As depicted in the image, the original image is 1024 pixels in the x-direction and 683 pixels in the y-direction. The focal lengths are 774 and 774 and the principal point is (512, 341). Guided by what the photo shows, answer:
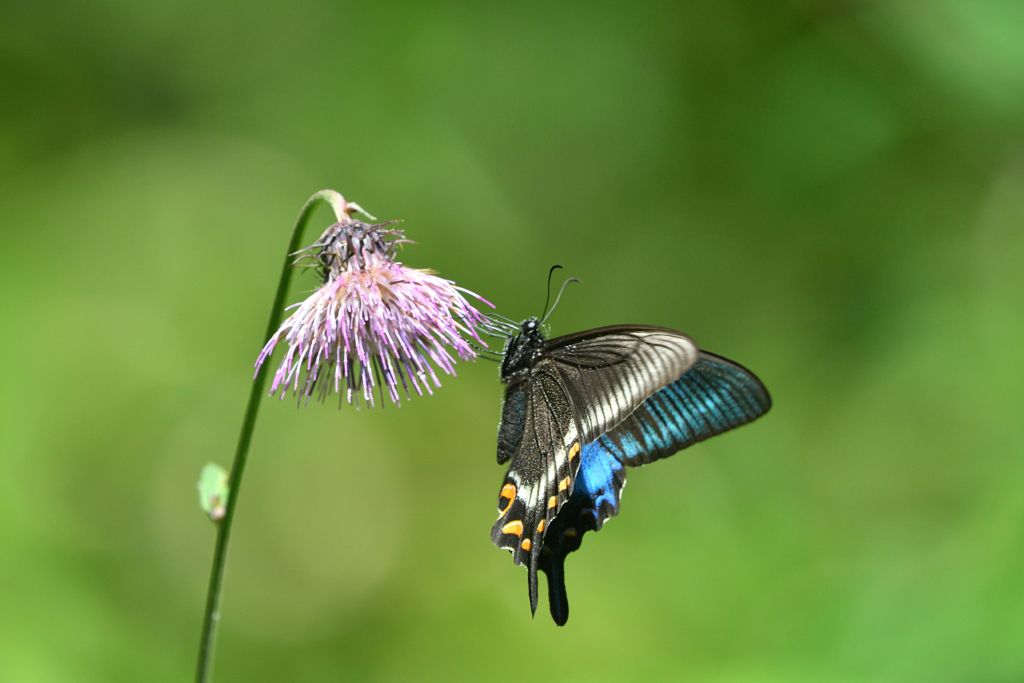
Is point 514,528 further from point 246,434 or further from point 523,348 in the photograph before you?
point 246,434

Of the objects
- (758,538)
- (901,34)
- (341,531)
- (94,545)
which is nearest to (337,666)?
(341,531)

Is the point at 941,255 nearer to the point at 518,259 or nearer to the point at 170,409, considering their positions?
the point at 518,259

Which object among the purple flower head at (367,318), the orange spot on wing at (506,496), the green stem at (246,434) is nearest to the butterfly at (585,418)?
the orange spot on wing at (506,496)

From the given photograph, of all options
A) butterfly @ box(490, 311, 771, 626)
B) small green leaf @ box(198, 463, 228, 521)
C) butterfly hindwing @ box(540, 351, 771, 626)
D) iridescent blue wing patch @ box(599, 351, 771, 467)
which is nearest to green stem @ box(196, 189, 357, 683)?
small green leaf @ box(198, 463, 228, 521)

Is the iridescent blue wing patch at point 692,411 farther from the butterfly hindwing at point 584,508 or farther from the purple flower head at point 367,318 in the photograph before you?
the purple flower head at point 367,318

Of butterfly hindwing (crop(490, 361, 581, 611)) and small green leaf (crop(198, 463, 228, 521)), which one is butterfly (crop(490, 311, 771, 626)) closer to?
butterfly hindwing (crop(490, 361, 581, 611))
